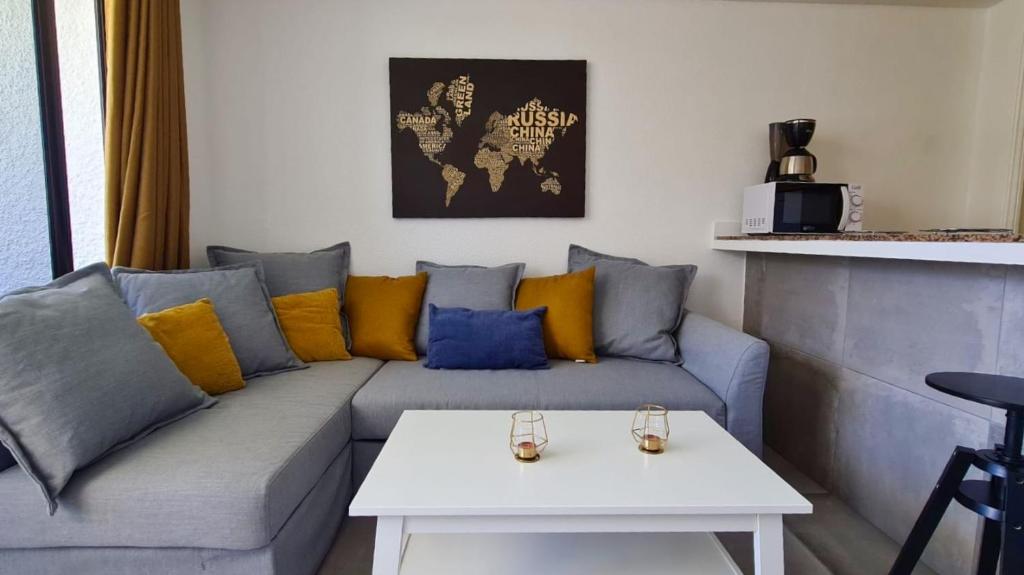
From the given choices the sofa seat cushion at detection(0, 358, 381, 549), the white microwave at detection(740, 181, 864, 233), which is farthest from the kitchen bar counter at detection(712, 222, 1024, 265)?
the sofa seat cushion at detection(0, 358, 381, 549)

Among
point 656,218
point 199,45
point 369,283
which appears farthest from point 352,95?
point 656,218

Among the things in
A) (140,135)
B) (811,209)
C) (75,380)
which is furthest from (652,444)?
(140,135)

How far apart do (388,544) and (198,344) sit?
115 cm

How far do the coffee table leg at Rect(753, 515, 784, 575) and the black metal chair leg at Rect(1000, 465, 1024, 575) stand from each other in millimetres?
448

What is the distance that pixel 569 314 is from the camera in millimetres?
2242

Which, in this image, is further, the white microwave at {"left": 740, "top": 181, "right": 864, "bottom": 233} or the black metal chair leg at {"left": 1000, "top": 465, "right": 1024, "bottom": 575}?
the white microwave at {"left": 740, "top": 181, "right": 864, "bottom": 233}

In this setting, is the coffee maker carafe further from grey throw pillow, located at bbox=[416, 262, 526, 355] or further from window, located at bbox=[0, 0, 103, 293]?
window, located at bbox=[0, 0, 103, 293]

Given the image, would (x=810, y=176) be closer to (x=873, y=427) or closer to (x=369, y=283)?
(x=873, y=427)

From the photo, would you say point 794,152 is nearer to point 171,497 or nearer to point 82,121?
point 171,497

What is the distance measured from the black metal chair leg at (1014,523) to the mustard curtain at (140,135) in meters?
2.79

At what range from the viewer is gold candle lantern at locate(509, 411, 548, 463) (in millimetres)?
1197

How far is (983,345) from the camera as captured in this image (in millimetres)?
1366

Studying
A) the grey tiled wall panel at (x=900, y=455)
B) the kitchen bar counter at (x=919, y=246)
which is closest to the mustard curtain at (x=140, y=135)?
the kitchen bar counter at (x=919, y=246)

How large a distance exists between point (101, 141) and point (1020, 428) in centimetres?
312
